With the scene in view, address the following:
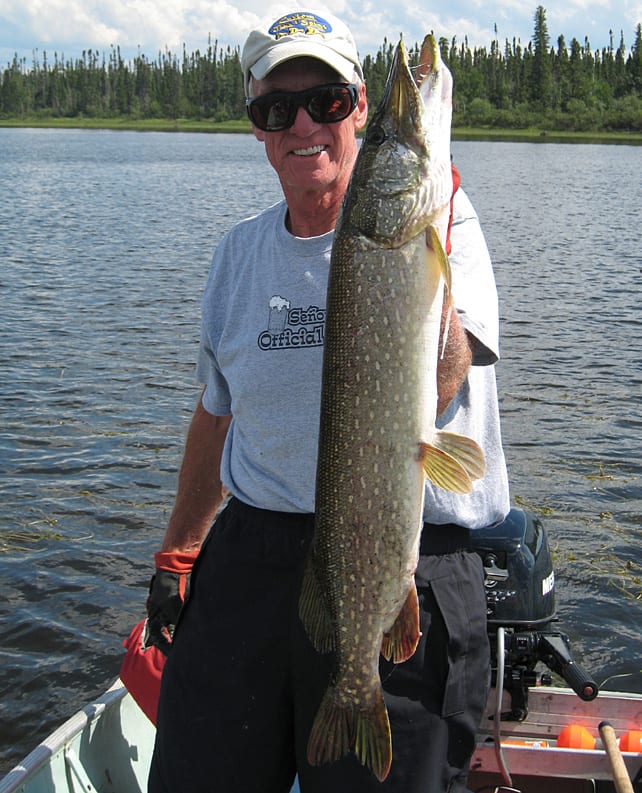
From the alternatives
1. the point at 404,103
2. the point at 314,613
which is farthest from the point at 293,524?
the point at 404,103

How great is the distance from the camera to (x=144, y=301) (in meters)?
17.9

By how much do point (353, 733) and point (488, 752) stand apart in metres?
1.49

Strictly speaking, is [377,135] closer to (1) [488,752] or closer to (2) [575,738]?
(1) [488,752]

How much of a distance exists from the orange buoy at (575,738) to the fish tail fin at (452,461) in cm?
199

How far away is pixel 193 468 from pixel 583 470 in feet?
23.9

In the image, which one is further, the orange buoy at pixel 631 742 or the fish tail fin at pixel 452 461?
the orange buoy at pixel 631 742

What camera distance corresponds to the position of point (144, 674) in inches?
148

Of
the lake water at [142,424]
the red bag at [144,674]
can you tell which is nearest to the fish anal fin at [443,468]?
the red bag at [144,674]

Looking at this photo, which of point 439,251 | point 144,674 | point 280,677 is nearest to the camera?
point 439,251

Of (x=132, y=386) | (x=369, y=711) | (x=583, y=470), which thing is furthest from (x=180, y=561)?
(x=132, y=386)

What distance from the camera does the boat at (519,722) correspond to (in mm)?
3697

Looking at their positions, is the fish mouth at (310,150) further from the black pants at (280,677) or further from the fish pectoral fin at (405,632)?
the fish pectoral fin at (405,632)

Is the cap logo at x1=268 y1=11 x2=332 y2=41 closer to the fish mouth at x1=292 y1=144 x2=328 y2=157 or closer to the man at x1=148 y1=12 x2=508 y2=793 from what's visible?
the man at x1=148 y1=12 x2=508 y2=793

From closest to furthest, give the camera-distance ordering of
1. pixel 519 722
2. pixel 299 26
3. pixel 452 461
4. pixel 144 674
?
1. pixel 452 461
2. pixel 299 26
3. pixel 144 674
4. pixel 519 722
